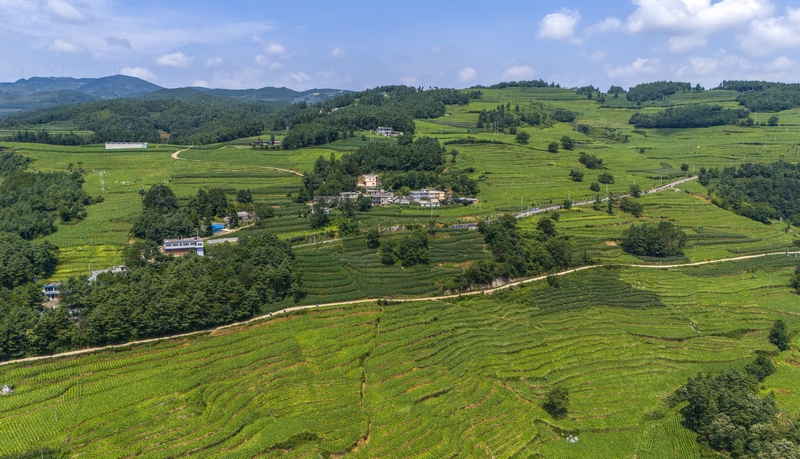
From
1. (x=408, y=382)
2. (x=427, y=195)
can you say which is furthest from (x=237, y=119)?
(x=408, y=382)

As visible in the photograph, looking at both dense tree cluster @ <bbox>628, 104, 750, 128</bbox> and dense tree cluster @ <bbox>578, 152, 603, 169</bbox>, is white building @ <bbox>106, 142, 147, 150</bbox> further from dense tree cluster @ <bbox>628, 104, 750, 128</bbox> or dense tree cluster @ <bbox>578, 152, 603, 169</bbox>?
dense tree cluster @ <bbox>628, 104, 750, 128</bbox>

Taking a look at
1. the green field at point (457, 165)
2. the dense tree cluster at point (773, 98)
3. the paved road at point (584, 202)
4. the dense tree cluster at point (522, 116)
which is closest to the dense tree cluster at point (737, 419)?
the green field at point (457, 165)

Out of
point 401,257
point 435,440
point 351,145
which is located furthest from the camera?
point 351,145

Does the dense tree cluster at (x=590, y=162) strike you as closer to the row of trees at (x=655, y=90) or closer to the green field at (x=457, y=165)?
the green field at (x=457, y=165)

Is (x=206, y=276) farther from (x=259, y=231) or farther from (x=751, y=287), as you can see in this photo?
(x=751, y=287)

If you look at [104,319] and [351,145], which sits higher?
[351,145]

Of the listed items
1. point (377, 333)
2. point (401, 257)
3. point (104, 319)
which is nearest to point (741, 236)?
point (401, 257)

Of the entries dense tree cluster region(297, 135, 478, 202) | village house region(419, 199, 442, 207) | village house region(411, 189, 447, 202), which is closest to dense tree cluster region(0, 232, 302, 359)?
dense tree cluster region(297, 135, 478, 202)
